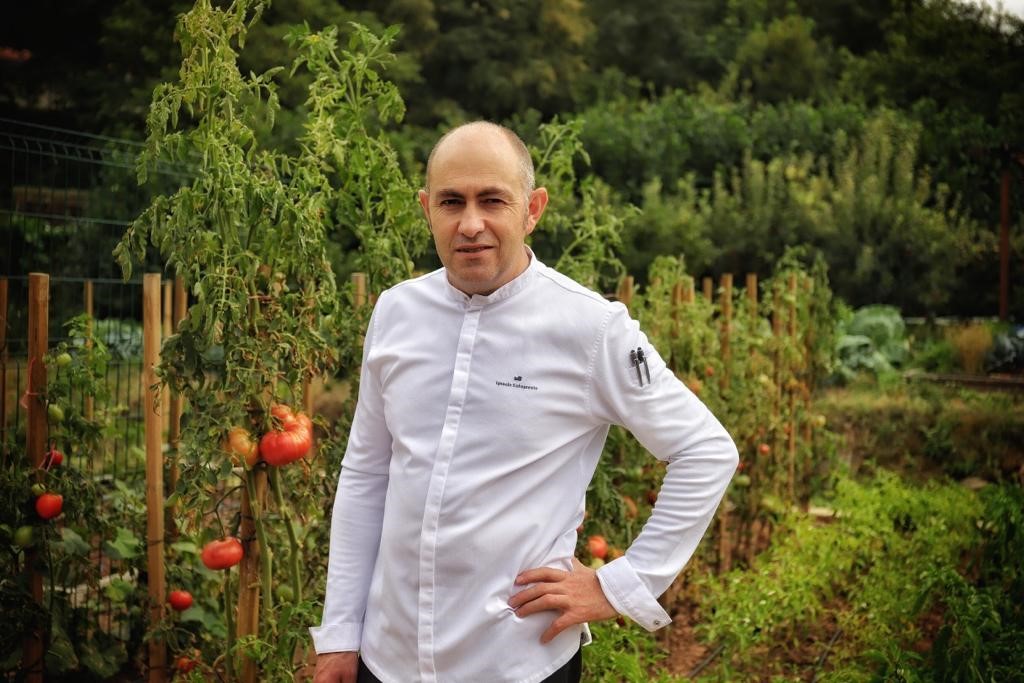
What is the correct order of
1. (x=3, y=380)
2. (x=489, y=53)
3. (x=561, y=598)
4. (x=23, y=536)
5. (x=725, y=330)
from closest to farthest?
(x=561, y=598)
(x=23, y=536)
(x=3, y=380)
(x=725, y=330)
(x=489, y=53)

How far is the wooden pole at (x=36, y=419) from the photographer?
10.4ft

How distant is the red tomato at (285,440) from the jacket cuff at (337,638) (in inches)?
33.5

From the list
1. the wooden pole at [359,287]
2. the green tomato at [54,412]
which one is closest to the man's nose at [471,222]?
the wooden pole at [359,287]

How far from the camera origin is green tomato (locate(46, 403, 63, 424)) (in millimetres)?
3244

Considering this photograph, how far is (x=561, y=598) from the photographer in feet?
5.95

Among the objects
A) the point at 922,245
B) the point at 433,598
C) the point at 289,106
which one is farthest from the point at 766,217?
the point at 433,598

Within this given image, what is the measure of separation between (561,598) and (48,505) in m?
2.05

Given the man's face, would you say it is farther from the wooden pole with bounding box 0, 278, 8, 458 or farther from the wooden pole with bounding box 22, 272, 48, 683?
the wooden pole with bounding box 0, 278, 8, 458

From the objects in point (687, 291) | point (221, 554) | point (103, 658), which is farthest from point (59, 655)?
point (687, 291)

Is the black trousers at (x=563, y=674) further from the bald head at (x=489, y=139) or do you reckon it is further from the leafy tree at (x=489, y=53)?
the leafy tree at (x=489, y=53)

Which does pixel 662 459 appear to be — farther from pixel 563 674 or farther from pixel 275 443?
pixel 275 443

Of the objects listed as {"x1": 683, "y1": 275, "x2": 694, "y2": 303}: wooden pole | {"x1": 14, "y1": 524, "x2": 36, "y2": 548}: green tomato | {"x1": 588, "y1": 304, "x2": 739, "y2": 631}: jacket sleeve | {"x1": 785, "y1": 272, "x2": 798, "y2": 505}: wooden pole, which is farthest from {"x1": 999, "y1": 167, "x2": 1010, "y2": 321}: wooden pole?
{"x1": 588, "y1": 304, "x2": 739, "y2": 631}: jacket sleeve

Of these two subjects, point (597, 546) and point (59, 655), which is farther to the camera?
point (597, 546)

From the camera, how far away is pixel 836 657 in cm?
429
